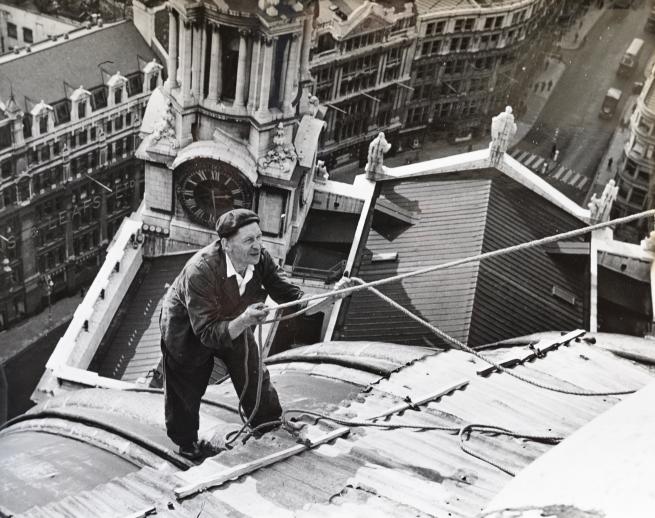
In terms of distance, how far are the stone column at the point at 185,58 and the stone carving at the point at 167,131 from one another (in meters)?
Result: 1.40

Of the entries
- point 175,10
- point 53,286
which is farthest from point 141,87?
point 175,10

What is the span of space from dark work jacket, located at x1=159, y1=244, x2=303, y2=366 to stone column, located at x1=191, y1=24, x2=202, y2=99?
20.9 m

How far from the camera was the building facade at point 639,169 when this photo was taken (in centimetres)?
6925

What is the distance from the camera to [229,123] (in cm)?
3916

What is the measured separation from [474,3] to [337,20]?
11.1 m

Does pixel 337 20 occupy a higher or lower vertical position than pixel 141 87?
higher

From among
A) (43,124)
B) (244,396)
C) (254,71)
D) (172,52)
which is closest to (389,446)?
(244,396)

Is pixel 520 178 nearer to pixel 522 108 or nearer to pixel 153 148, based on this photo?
pixel 153 148

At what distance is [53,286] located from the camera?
63.5m

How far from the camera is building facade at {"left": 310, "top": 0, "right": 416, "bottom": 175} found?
67188 mm

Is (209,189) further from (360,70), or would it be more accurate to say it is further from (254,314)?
(360,70)

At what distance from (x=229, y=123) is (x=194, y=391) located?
22.5 m

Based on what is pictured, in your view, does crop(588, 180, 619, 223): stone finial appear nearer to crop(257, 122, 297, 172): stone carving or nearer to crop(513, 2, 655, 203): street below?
crop(257, 122, 297, 172): stone carving

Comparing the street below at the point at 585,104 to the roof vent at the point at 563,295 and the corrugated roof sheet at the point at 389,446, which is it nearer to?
the roof vent at the point at 563,295
